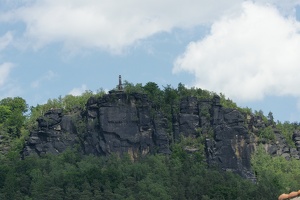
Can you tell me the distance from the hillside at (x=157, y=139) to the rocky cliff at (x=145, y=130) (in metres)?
0.15

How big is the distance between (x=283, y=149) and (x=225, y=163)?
13.2 meters

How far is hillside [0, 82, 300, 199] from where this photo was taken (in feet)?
360

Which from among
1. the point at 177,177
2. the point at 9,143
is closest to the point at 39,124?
the point at 9,143

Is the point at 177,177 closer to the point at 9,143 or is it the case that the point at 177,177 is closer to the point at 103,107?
the point at 103,107

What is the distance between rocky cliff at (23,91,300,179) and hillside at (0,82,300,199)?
15 cm

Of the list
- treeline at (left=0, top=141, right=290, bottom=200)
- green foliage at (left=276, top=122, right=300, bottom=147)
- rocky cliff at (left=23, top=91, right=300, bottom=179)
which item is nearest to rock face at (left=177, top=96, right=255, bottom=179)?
rocky cliff at (left=23, top=91, right=300, bottom=179)

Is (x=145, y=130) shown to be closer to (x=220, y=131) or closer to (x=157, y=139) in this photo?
(x=157, y=139)

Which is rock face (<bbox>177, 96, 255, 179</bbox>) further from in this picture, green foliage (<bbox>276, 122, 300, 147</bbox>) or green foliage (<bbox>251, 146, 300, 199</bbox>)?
green foliage (<bbox>276, 122, 300, 147</bbox>)

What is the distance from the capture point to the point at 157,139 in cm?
11725

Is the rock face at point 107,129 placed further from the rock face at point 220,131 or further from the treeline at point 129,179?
the rock face at point 220,131

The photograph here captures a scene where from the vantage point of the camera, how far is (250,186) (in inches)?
4043

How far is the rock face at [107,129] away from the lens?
4493 inches

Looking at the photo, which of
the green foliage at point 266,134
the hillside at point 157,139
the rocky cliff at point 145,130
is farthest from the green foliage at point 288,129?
the green foliage at point 266,134

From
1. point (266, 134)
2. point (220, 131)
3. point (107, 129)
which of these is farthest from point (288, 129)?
point (107, 129)
